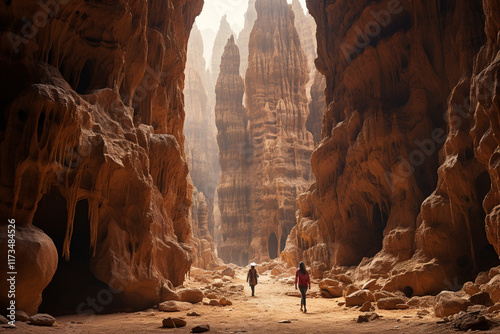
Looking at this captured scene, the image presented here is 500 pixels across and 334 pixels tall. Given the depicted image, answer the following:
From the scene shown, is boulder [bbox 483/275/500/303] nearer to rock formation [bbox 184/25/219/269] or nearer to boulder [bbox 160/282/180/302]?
boulder [bbox 160/282/180/302]

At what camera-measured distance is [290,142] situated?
51188mm

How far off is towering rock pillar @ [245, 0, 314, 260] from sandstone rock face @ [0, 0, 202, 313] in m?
32.3

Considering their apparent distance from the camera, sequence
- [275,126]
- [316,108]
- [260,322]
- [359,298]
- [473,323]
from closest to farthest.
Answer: [473,323] < [260,322] < [359,298] < [275,126] < [316,108]

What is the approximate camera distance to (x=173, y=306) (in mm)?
11594

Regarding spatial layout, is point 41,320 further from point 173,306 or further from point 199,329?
point 173,306

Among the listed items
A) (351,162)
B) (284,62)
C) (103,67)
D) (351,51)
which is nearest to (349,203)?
(351,162)

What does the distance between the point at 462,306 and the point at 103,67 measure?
12440 millimetres

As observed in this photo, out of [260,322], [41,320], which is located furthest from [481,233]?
[41,320]

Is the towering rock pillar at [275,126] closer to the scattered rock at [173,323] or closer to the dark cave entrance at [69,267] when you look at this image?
the dark cave entrance at [69,267]

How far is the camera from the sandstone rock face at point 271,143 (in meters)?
48.4

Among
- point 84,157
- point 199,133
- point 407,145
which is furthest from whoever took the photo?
point 199,133

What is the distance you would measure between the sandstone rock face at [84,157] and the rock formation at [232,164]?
119ft

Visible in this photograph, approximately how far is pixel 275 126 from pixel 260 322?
4477 cm

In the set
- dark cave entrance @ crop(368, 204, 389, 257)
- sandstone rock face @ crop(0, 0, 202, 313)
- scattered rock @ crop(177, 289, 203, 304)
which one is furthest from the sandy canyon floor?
dark cave entrance @ crop(368, 204, 389, 257)
